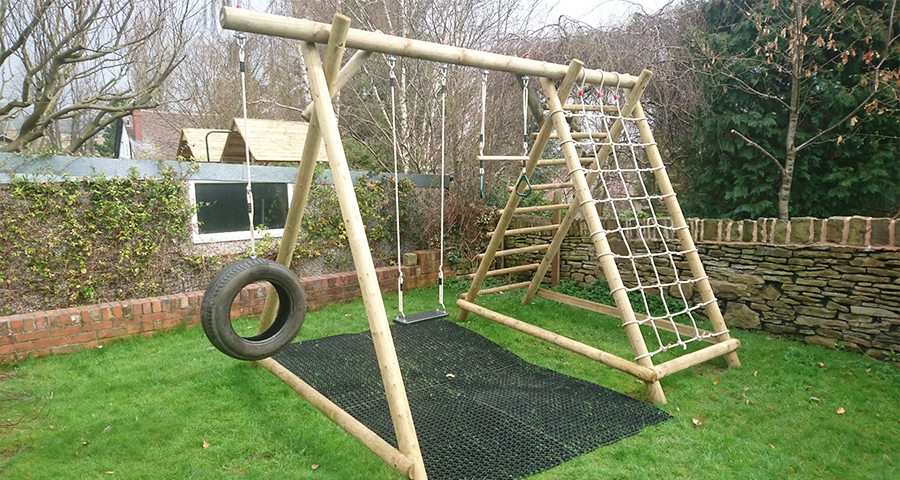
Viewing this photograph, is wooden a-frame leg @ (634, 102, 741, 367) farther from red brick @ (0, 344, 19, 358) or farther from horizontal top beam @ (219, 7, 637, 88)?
red brick @ (0, 344, 19, 358)

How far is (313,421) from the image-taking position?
109 inches

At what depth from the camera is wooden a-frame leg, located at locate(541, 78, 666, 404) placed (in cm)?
290

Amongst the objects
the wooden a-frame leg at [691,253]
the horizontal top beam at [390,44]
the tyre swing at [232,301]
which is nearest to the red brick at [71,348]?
the tyre swing at [232,301]

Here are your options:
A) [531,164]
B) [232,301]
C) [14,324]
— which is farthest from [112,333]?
[531,164]

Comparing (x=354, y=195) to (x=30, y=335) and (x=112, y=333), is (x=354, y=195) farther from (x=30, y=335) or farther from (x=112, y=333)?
(x=30, y=335)

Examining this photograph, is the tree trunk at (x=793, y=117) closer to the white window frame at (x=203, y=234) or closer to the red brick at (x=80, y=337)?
the white window frame at (x=203, y=234)

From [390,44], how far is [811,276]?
3.53 meters

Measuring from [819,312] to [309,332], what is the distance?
13.4 feet

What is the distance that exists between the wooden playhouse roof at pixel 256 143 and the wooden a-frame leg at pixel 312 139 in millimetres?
2763

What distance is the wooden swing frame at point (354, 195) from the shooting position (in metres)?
2.16

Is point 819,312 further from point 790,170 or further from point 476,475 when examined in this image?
point 476,475

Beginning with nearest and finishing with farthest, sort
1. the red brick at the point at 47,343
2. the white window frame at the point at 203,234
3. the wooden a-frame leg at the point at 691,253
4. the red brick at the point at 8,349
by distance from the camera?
the wooden a-frame leg at the point at 691,253 < the red brick at the point at 8,349 < the red brick at the point at 47,343 < the white window frame at the point at 203,234

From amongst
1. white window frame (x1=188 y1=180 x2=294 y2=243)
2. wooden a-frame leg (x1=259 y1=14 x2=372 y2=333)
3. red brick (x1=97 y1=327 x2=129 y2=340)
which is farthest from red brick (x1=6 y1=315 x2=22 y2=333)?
wooden a-frame leg (x1=259 y1=14 x2=372 y2=333)

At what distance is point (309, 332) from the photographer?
14.1ft
